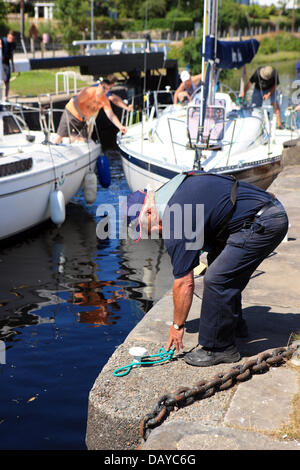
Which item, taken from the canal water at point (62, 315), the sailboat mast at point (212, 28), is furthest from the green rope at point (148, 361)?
the sailboat mast at point (212, 28)

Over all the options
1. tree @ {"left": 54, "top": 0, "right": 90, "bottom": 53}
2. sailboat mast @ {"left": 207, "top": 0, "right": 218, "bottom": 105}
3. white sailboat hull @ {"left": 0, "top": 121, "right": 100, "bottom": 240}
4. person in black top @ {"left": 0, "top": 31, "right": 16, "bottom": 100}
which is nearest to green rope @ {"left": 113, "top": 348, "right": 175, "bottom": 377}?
white sailboat hull @ {"left": 0, "top": 121, "right": 100, "bottom": 240}

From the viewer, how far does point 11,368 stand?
6316 mm

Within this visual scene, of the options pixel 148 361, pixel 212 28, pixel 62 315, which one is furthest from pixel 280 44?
pixel 148 361

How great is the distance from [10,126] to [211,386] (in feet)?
30.0

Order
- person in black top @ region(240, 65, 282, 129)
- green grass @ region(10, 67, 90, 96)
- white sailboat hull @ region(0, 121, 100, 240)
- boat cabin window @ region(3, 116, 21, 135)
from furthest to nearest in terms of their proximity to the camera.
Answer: green grass @ region(10, 67, 90, 96)
person in black top @ region(240, 65, 282, 129)
boat cabin window @ region(3, 116, 21, 135)
white sailboat hull @ region(0, 121, 100, 240)

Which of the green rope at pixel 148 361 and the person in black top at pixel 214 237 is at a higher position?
the person in black top at pixel 214 237

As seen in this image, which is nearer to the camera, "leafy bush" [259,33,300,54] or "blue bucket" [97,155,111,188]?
"blue bucket" [97,155,111,188]

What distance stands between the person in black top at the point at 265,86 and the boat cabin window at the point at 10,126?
230 inches

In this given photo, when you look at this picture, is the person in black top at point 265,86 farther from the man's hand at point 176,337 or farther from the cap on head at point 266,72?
the man's hand at point 176,337

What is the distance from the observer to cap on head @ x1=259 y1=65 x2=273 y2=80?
47.2ft

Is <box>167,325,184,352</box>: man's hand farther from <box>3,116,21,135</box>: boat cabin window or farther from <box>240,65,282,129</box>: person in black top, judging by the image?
<box>240,65,282,129</box>: person in black top

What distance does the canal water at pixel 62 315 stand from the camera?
532cm
